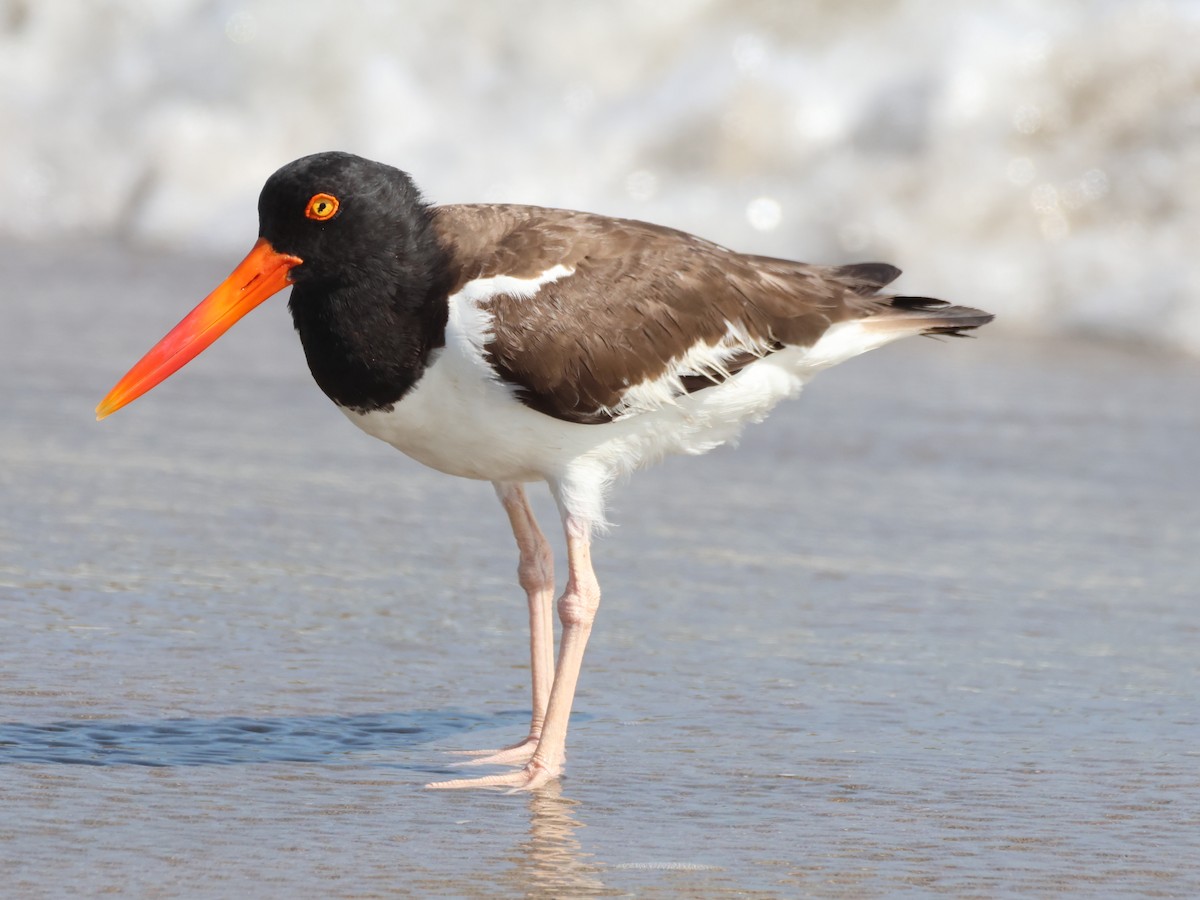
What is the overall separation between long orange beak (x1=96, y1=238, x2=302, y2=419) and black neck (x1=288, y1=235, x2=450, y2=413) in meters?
0.17

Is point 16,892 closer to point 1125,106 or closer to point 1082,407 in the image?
point 1082,407

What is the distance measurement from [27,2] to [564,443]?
1122cm

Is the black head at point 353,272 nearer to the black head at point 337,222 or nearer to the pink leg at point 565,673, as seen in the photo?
the black head at point 337,222

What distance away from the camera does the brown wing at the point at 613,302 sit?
15.3 ft

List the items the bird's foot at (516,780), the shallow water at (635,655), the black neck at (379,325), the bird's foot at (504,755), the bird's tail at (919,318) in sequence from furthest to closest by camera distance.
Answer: the bird's tail at (919,318) < the bird's foot at (504,755) < the black neck at (379,325) < the bird's foot at (516,780) < the shallow water at (635,655)

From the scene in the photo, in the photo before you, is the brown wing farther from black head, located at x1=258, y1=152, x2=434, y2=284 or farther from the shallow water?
the shallow water

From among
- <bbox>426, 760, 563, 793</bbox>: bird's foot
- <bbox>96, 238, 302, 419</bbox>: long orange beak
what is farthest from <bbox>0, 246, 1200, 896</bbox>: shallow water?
<bbox>96, 238, 302, 419</bbox>: long orange beak

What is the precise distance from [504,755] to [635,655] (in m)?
0.82

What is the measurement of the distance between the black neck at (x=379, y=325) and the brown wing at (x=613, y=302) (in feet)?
0.32

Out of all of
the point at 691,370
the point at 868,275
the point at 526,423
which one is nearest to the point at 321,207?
the point at 526,423

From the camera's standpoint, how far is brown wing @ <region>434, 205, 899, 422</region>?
465cm

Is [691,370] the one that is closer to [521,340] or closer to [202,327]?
[521,340]

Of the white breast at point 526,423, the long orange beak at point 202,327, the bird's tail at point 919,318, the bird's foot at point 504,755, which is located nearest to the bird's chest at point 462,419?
the white breast at point 526,423

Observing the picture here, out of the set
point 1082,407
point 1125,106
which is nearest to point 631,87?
point 1125,106
